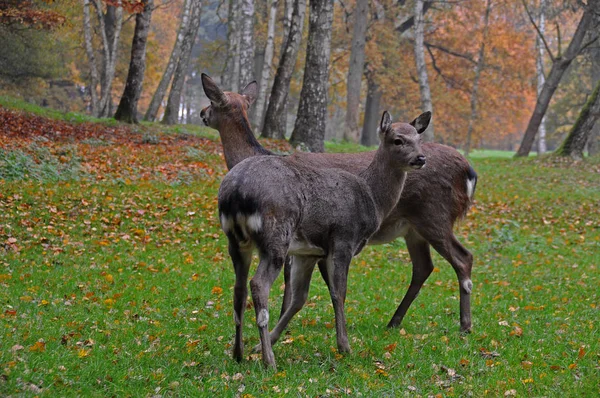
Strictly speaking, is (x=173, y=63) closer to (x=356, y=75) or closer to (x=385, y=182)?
(x=356, y=75)

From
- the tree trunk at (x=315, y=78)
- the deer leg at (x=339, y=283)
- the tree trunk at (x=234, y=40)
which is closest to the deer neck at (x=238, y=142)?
the deer leg at (x=339, y=283)

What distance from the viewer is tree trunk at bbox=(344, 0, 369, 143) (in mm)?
27844

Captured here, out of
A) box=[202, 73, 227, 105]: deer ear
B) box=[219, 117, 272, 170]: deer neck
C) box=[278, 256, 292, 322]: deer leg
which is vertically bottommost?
box=[278, 256, 292, 322]: deer leg

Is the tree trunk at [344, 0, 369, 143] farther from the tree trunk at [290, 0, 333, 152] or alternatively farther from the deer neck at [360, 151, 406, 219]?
the deer neck at [360, 151, 406, 219]

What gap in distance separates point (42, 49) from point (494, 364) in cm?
3276

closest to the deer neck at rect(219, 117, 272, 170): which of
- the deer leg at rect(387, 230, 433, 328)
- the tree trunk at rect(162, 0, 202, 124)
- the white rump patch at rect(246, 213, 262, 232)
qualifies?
the deer leg at rect(387, 230, 433, 328)

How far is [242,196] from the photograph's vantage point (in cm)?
547

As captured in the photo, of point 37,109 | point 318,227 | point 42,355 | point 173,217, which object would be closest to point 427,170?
point 318,227

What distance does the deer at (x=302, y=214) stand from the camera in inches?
216

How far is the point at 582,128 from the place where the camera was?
942 inches

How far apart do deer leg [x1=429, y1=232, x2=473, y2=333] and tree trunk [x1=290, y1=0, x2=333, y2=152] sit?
10.9m

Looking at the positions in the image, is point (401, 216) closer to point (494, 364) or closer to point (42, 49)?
point (494, 364)

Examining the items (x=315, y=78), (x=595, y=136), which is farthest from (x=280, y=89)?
(x=595, y=136)

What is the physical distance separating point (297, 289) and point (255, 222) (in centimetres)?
127
